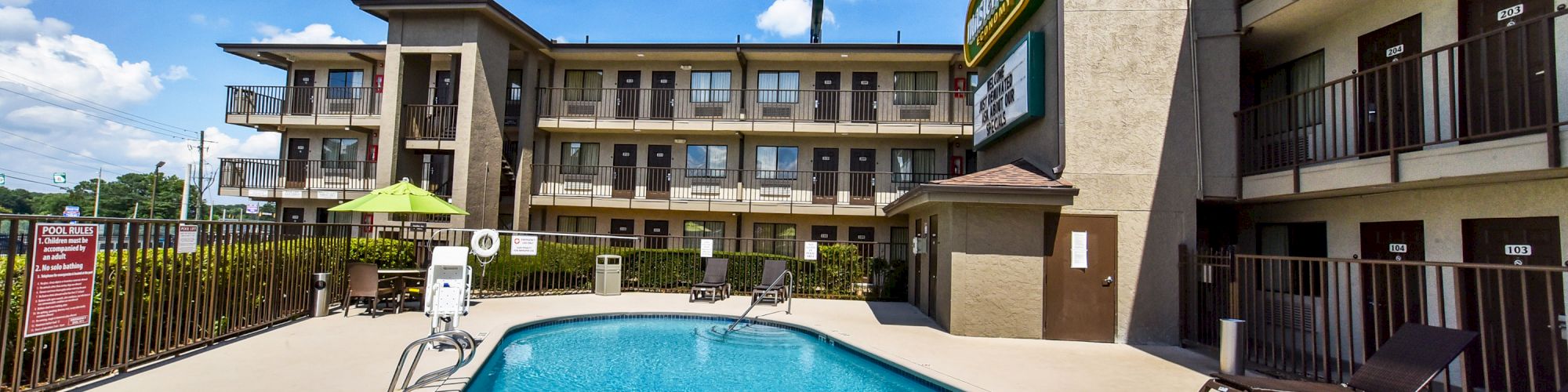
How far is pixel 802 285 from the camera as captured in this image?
50.9 feet

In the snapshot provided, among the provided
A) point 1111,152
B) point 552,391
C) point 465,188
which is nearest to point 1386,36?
point 1111,152

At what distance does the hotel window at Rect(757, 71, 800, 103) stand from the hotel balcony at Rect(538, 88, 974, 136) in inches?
1.2

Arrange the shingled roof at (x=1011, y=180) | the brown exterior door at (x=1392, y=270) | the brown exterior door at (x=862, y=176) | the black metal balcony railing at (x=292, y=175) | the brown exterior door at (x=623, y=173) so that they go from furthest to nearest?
the black metal balcony railing at (x=292, y=175) < the brown exterior door at (x=623, y=173) < the brown exterior door at (x=862, y=176) < the shingled roof at (x=1011, y=180) < the brown exterior door at (x=1392, y=270)

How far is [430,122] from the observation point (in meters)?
18.2

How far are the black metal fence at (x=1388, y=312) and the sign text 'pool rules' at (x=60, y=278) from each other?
977 centimetres

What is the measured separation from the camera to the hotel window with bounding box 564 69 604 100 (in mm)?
20875

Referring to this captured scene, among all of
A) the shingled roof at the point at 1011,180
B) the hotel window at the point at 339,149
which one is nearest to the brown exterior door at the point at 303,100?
the hotel window at the point at 339,149

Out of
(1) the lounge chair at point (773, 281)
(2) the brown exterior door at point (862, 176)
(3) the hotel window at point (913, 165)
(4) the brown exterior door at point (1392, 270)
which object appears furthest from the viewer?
(3) the hotel window at point (913, 165)

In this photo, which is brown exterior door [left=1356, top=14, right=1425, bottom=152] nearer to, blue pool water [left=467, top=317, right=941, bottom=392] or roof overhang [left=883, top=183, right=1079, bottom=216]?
roof overhang [left=883, top=183, right=1079, bottom=216]

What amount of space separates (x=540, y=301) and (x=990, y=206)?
28.5 ft

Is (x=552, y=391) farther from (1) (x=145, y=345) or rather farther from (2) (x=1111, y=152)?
(2) (x=1111, y=152)

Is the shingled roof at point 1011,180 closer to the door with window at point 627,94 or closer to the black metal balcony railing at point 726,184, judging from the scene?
the black metal balcony railing at point 726,184

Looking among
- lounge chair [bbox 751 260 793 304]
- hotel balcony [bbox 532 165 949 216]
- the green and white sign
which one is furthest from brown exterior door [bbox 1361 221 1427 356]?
hotel balcony [bbox 532 165 949 216]

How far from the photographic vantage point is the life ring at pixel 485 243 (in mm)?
10234
